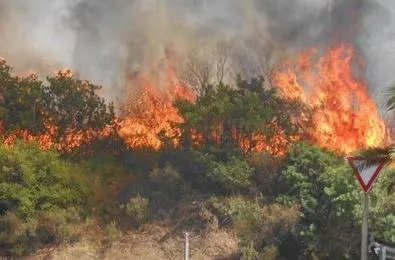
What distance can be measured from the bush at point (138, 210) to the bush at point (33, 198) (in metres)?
3.31

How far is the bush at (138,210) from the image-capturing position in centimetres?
3538

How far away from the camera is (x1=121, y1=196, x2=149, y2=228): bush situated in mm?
35375

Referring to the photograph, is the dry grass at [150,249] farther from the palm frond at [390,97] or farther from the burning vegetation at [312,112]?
the palm frond at [390,97]

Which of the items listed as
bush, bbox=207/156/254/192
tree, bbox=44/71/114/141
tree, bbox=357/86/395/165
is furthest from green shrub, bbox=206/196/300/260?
tree, bbox=357/86/395/165

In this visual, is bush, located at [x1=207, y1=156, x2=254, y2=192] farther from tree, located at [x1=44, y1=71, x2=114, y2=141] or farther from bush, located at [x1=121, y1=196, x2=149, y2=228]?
tree, located at [x1=44, y1=71, x2=114, y2=141]

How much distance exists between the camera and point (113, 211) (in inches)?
1463

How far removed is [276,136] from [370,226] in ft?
42.4

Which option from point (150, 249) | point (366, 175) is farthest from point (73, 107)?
point (366, 175)

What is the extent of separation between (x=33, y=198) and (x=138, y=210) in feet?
21.1

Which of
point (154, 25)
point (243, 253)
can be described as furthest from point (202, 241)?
point (154, 25)

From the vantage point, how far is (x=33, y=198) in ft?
105

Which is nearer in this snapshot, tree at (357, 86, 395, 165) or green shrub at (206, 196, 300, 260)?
tree at (357, 86, 395, 165)

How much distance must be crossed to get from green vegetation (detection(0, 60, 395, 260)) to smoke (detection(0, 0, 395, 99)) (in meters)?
10.1

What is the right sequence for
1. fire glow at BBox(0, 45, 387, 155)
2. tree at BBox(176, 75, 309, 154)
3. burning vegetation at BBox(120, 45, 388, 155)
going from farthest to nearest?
fire glow at BBox(0, 45, 387, 155) → burning vegetation at BBox(120, 45, 388, 155) → tree at BBox(176, 75, 309, 154)
